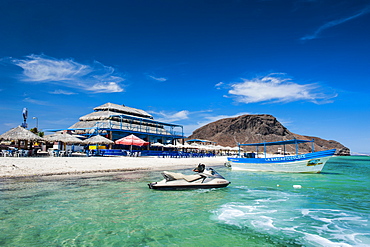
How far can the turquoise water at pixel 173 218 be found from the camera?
5.95 meters

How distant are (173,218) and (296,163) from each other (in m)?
19.5

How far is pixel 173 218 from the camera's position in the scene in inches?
302

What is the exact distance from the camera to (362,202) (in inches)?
428

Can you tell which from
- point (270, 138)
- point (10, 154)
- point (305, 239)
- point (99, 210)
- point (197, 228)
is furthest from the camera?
point (270, 138)

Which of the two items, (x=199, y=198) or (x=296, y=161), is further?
(x=296, y=161)

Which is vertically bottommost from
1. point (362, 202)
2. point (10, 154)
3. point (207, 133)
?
point (362, 202)

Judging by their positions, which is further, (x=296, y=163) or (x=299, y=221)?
(x=296, y=163)

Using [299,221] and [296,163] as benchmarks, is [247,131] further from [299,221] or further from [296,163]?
[299,221]

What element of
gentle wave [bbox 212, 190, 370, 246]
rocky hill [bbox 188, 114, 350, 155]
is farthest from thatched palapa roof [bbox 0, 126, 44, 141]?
rocky hill [bbox 188, 114, 350, 155]

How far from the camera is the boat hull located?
74.7 ft

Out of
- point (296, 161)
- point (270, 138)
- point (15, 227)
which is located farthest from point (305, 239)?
point (270, 138)

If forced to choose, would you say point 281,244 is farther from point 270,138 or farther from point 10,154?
point 270,138

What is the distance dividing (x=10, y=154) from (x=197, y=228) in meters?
23.5

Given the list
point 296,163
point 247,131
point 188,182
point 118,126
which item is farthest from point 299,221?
point 247,131
